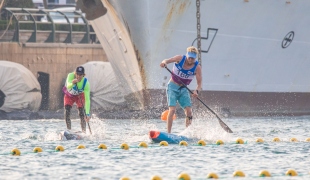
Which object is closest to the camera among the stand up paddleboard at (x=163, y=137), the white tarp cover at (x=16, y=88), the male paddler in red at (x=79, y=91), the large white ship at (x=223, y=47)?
the stand up paddleboard at (x=163, y=137)

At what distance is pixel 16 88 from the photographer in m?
31.4

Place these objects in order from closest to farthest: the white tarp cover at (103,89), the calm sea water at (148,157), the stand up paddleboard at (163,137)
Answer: the calm sea water at (148,157)
the stand up paddleboard at (163,137)
the white tarp cover at (103,89)

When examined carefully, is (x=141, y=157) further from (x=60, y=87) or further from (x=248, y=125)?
(x=60, y=87)

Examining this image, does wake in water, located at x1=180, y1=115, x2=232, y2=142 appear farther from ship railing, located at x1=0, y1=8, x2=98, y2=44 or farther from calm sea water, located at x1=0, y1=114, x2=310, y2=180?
ship railing, located at x1=0, y1=8, x2=98, y2=44

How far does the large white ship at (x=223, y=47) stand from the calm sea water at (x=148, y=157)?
6.21 meters

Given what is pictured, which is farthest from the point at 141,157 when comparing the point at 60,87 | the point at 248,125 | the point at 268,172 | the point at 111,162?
the point at 60,87

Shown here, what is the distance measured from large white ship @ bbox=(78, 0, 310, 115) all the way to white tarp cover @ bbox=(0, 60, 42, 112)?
3250 mm

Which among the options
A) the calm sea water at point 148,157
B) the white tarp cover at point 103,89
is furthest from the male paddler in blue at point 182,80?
the white tarp cover at point 103,89

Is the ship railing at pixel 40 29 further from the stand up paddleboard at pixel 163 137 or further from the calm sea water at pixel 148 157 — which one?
the stand up paddleboard at pixel 163 137

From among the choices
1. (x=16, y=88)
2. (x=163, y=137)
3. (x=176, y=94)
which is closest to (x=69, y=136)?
(x=163, y=137)

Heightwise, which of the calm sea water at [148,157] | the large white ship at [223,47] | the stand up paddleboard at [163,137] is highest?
the large white ship at [223,47]

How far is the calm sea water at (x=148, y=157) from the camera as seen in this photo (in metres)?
13.5

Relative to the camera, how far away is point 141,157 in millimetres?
15406

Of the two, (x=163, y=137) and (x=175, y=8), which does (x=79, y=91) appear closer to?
(x=163, y=137)
